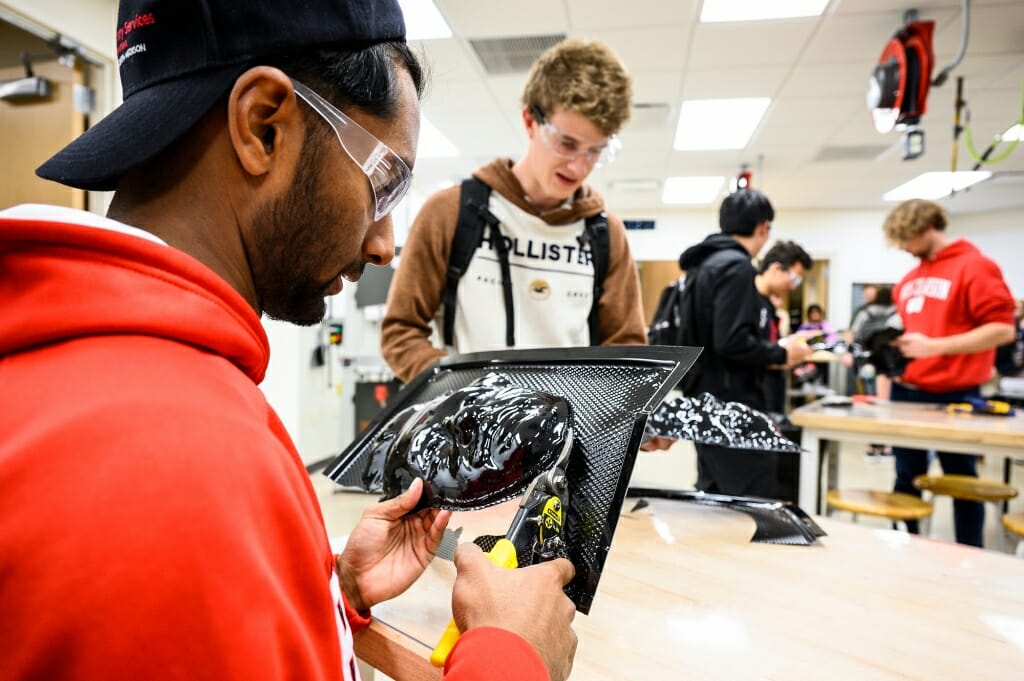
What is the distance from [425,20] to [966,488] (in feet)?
12.9

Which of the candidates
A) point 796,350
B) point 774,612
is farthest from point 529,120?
point 796,350

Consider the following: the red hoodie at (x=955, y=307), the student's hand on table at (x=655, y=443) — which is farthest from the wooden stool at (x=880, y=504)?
the student's hand on table at (x=655, y=443)

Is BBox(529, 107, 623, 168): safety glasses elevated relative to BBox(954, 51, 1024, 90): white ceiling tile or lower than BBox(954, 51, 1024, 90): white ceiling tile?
lower

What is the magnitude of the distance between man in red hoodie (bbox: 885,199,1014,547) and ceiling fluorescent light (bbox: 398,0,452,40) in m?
2.92

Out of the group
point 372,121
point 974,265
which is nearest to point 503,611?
point 372,121

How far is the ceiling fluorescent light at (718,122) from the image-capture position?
5.04m

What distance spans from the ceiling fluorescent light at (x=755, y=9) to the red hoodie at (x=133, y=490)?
3925 millimetres

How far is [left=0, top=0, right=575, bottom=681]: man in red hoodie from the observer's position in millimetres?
296

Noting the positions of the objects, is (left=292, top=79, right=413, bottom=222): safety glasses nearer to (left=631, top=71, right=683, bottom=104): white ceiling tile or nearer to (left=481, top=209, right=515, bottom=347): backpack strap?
(left=481, top=209, right=515, bottom=347): backpack strap

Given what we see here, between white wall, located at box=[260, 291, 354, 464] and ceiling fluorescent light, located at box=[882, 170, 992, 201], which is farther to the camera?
ceiling fluorescent light, located at box=[882, 170, 992, 201]

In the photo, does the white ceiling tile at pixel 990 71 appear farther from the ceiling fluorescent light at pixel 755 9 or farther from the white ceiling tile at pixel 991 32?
the ceiling fluorescent light at pixel 755 9

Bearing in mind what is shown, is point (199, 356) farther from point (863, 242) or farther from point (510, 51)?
point (863, 242)

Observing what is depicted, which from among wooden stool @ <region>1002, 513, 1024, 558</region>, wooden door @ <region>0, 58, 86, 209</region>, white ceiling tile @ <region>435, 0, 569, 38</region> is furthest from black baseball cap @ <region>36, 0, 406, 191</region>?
white ceiling tile @ <region>435, 0, 569, 38</region>

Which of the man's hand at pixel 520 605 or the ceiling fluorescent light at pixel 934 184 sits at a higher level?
the ceiling fluorescent light at pixel 934 184
